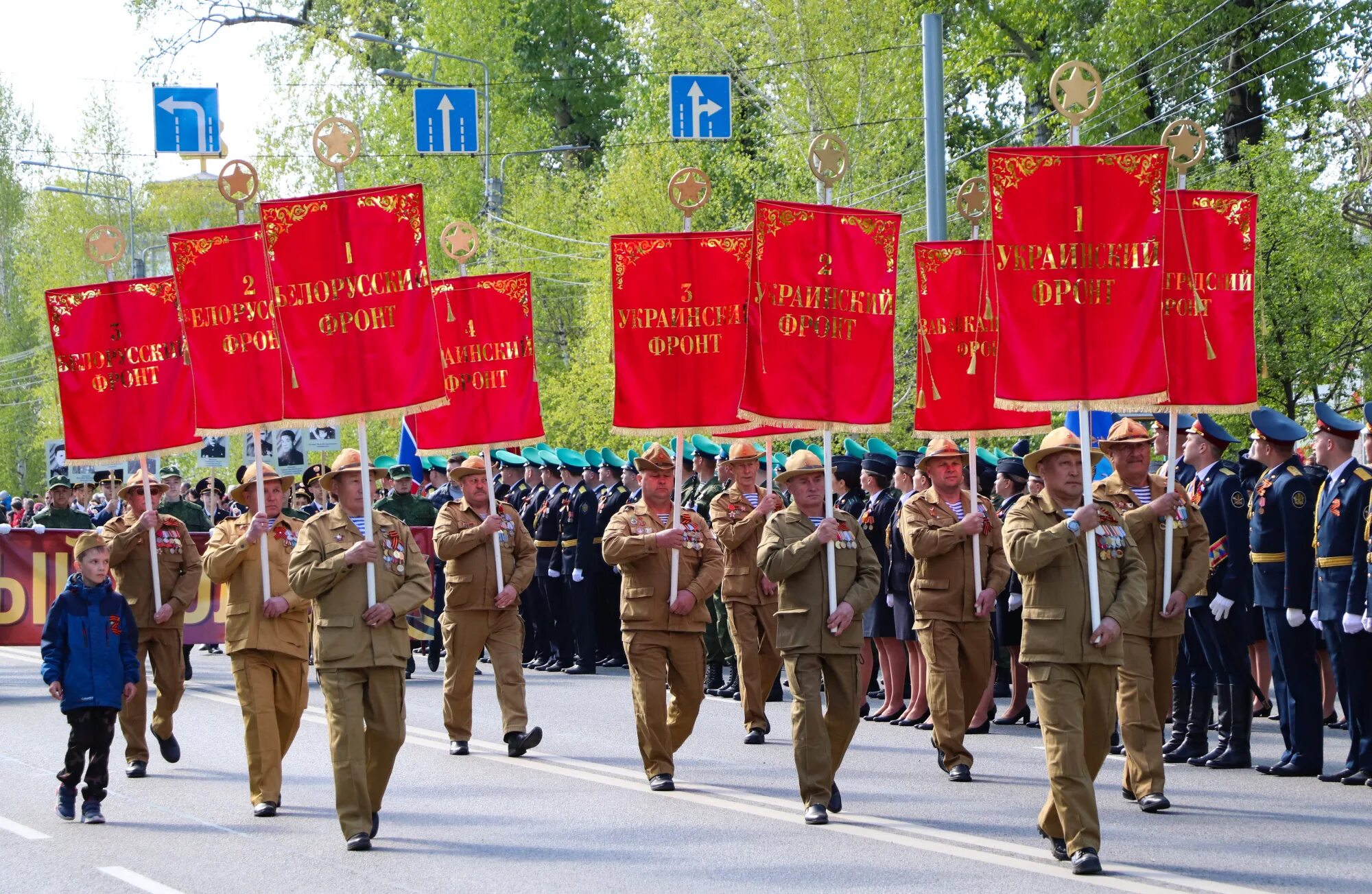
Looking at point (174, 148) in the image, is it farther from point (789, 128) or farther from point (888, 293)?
point (789, 128)

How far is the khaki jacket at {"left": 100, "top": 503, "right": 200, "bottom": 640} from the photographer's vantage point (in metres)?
12.7

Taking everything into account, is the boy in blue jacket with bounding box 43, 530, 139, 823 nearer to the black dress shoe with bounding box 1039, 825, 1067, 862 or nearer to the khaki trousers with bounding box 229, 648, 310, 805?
the khaki trousers with bounding box 229, 648, 310, 805

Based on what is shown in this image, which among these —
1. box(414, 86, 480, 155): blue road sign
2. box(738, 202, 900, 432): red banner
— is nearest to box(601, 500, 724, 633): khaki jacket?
box(738, 202, 900, 432): red banner

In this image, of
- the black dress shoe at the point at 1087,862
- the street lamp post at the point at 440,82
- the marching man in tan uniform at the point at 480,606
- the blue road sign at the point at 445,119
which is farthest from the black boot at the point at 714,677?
the street lamp post at the point at 440,82

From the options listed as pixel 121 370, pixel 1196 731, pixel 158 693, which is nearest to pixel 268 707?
pixel 158 693

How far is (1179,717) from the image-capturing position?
41.9ft

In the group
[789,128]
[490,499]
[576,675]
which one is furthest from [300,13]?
[490,499]

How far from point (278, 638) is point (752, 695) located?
4.20m

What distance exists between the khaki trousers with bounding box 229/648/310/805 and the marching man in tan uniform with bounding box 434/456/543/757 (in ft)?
6.82

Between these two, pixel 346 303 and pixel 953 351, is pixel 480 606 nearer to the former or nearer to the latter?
pixel 346 303

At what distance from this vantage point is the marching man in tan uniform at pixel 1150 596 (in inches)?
405

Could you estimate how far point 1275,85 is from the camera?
112 feet

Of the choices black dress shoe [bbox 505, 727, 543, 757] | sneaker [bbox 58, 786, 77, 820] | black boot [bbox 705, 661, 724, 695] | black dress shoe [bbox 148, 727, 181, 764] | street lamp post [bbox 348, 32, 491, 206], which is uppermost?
street lamp post [bbox 348, 32, 491, 206]

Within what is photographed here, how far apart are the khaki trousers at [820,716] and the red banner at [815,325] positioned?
5.13ft
